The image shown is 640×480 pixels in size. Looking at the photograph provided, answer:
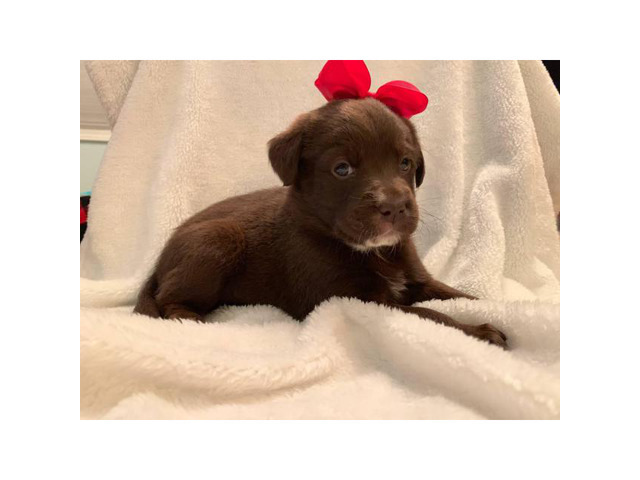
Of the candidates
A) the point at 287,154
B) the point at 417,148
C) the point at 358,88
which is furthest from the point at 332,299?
the point at 358,88

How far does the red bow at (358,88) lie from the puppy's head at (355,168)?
0.27 ft

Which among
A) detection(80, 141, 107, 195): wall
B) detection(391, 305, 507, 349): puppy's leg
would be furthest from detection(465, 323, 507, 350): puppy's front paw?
detection(80, 141, 107, 195): wall

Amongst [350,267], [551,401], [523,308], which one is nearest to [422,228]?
[350,267]

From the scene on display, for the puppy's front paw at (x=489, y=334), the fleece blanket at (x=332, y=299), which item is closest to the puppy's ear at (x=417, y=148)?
the fleece blanket at (x=332, y=299)

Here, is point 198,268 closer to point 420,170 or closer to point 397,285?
point 397,285

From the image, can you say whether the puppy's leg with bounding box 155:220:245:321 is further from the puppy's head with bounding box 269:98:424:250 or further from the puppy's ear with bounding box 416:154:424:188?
the puppy's ear with bounding box 416:154:424:188

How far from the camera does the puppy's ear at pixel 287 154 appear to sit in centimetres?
196

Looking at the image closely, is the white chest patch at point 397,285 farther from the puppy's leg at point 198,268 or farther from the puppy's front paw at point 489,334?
the puppy's leg at point 198,268

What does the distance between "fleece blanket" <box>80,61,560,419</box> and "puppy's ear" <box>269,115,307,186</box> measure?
55cm

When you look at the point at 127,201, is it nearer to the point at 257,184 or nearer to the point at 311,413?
the point at 257,184

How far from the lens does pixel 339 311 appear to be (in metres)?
1.76

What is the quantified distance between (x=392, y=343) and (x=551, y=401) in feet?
1.70

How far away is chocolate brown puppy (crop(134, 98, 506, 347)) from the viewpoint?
5.93 ft

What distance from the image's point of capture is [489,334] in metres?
1.65
